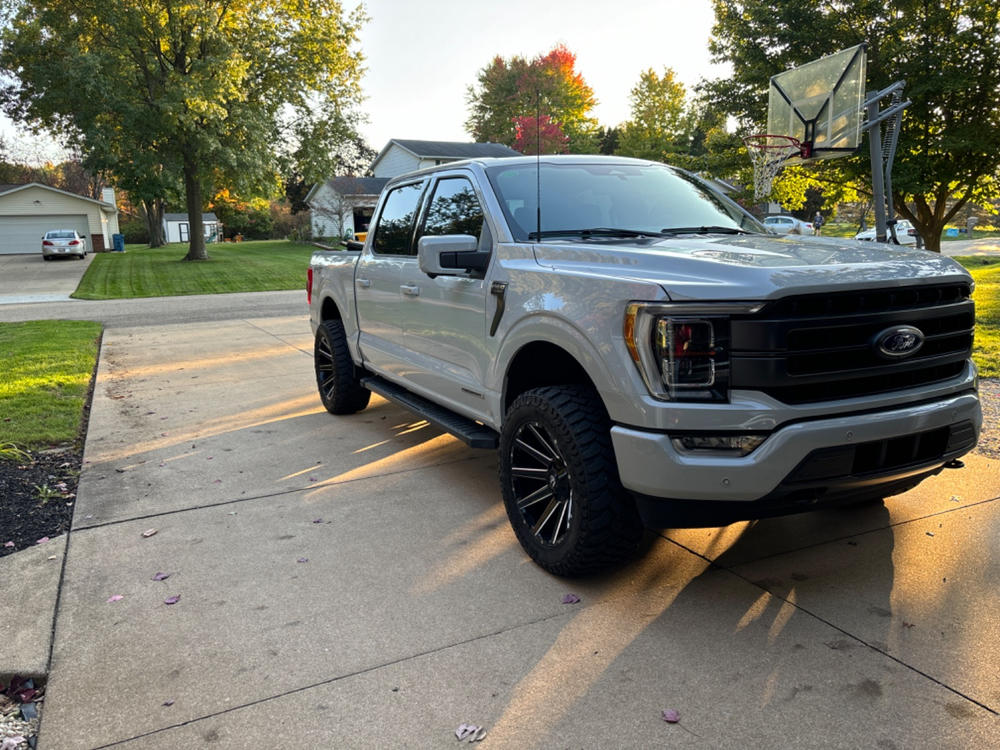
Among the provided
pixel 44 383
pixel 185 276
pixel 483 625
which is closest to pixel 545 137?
pixel 185 276

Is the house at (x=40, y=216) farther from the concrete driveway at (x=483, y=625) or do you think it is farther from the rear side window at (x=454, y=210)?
the rear side window at (x=454, y=210)

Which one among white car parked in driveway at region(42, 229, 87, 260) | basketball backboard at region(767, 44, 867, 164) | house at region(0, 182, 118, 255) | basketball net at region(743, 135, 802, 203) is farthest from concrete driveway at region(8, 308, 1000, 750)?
house at region(0, 182, 118, 255)

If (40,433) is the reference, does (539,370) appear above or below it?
above

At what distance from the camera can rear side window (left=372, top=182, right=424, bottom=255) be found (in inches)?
210

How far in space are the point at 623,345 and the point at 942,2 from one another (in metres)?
15.3

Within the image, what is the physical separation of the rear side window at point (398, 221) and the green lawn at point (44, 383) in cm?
306

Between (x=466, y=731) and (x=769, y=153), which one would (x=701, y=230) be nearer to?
(x=466, y=731)

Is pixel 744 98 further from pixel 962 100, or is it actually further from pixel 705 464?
pixel 705 464

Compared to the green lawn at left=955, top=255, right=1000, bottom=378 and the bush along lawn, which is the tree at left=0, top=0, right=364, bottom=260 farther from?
the green lawn at left=955, top=255, right=1000, bottom=378

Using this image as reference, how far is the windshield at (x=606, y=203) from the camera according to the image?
4160mm

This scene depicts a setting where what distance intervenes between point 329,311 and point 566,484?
163 inches

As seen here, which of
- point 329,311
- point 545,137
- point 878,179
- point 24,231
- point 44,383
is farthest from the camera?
point 545,137

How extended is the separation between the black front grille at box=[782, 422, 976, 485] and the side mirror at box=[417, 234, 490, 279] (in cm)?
197

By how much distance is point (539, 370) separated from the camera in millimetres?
3926
